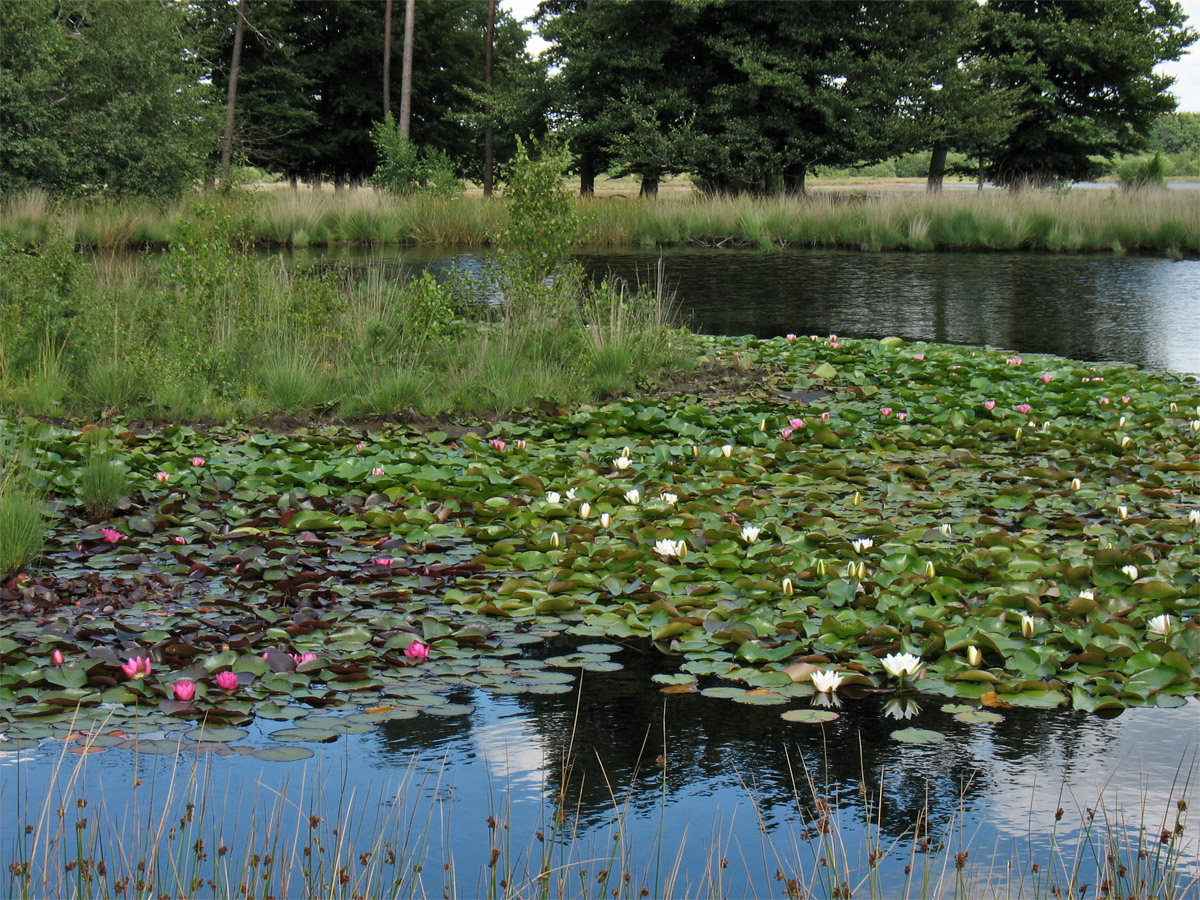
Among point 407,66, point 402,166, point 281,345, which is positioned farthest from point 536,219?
point 407,66

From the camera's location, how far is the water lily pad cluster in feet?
11.6

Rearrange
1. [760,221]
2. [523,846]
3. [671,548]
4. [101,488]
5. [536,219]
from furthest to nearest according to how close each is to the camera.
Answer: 1. [760,221]
2. [536,219]
3. [101,488]
4. [671,548]
5. [523,846]

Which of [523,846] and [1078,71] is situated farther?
[1078,71]

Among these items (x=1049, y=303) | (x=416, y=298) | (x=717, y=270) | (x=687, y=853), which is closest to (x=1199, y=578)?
(x=687, y=853)

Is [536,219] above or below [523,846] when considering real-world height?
above

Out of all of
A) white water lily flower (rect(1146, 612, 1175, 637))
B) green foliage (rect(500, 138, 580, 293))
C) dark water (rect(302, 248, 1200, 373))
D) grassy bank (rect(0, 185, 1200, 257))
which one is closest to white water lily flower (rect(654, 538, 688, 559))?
white water lily flower (rect(1146, 612, 1175, 637))

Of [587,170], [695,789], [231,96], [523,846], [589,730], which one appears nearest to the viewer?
[523,846]

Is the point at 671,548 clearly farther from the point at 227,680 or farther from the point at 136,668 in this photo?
the point at 136,668

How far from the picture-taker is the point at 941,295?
1420cm

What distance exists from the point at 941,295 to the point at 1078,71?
20.4m

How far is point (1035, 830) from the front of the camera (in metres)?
2.72

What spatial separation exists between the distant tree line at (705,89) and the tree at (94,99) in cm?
4

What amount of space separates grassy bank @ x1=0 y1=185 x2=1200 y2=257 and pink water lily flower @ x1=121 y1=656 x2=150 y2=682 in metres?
15.2

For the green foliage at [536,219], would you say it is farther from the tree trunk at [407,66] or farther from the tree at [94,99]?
the tree trunk at [407,66]
